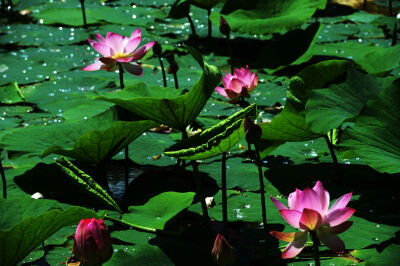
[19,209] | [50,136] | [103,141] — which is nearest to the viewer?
[19,209]

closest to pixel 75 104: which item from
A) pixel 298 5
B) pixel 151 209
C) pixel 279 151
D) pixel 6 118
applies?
pixel 6 118

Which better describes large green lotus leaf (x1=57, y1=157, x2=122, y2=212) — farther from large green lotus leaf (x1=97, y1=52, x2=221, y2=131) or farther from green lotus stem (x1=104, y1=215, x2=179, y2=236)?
large green lotus leaf (x1=97, y1=52, x2=221, y2=131)

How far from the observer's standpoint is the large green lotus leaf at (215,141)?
117 centimetres

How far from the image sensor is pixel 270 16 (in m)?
3.01

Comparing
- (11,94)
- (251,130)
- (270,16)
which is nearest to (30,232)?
(251,130)

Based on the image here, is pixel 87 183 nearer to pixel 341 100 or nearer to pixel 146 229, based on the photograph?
pixel 146 229

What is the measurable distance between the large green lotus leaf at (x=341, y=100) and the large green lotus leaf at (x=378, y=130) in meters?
0.05

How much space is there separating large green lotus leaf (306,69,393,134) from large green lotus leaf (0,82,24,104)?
1.41m

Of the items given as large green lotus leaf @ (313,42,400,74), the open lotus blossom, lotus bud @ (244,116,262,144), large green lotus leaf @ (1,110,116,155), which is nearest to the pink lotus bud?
the open lotus blossom

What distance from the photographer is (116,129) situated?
4.71 ft

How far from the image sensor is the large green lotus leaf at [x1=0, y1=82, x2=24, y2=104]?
243cm

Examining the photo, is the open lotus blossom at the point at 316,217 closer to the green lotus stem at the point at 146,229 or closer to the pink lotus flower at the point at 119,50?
the green lotus stem at the point at 146,229

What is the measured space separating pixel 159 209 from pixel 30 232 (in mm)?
396

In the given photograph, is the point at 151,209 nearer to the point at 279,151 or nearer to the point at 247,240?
the point at 247,240
